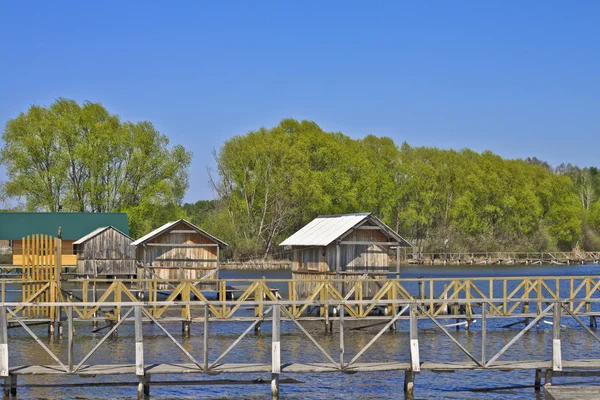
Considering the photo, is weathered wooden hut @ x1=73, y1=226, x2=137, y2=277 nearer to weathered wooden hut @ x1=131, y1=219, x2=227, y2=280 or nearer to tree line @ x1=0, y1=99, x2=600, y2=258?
weathered wooden hut @ x1=131, y1=219, x2=227, y2=280

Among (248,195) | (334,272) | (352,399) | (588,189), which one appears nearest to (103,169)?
(248,195)

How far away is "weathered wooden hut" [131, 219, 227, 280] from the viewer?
157ft

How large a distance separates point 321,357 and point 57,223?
46.1 meters

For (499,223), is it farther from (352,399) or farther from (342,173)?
(352,399)

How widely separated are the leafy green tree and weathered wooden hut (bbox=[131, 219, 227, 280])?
1445 inches

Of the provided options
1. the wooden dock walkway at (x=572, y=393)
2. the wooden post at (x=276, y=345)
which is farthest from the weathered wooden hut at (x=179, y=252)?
the wooden dock walkway at (x=572, y=393)

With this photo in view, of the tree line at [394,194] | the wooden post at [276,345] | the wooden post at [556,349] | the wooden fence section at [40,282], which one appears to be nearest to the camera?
the wooden post at [276,345]

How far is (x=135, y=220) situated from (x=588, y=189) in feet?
346

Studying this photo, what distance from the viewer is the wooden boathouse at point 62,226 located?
228ft

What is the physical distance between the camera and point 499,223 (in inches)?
4835

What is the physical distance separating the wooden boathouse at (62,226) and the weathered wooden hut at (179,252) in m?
21.4

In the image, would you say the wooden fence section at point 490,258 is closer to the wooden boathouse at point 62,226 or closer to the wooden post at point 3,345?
the wooden boathouse at point 62,226

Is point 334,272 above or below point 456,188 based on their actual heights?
below

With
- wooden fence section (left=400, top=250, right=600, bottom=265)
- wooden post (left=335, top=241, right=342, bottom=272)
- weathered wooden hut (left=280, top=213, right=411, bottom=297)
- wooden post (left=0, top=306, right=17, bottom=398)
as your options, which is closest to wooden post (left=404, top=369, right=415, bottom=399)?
wooden post (left=0, top=306, right=17, bottom=398)
